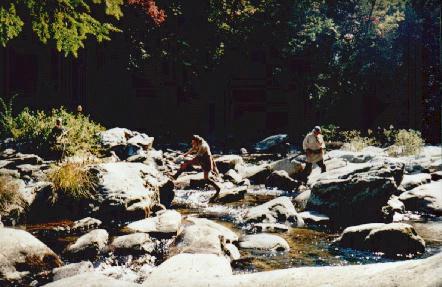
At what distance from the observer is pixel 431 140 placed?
953 inches

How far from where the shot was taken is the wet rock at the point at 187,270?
14.0ft

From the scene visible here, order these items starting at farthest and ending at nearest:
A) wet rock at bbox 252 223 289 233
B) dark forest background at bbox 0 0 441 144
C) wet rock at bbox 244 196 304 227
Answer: dark forest background at bbox 0 0 441 144
wet rock at bbox 244 196 304 227
wet rock at bbox 252 223 289 233

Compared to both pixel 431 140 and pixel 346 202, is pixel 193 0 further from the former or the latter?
pixel 346 202

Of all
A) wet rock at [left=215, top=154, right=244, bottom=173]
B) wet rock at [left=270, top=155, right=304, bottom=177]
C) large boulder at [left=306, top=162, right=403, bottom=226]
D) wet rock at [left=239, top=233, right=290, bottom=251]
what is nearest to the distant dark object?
wet rock at [left=215, top=154, right=244, bottom=173]

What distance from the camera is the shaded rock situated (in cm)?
318

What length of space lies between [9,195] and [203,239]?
13.3ft

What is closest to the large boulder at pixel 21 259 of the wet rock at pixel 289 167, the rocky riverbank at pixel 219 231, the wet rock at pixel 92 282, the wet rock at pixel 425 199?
the rocky riverbank at pixel 219 231

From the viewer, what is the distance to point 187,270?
4.65 metres

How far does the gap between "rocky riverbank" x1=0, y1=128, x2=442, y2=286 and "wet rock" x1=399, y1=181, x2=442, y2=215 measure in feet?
0.07

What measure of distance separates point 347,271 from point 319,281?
0.33 m

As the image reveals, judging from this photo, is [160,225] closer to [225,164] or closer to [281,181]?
[281,181]

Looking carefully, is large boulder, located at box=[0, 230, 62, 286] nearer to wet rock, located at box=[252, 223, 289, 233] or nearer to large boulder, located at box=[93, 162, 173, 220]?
large boulder, located at box=[93, 162, 173, 220]

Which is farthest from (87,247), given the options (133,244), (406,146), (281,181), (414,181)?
(406,146)

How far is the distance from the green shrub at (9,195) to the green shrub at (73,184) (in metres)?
0.56
